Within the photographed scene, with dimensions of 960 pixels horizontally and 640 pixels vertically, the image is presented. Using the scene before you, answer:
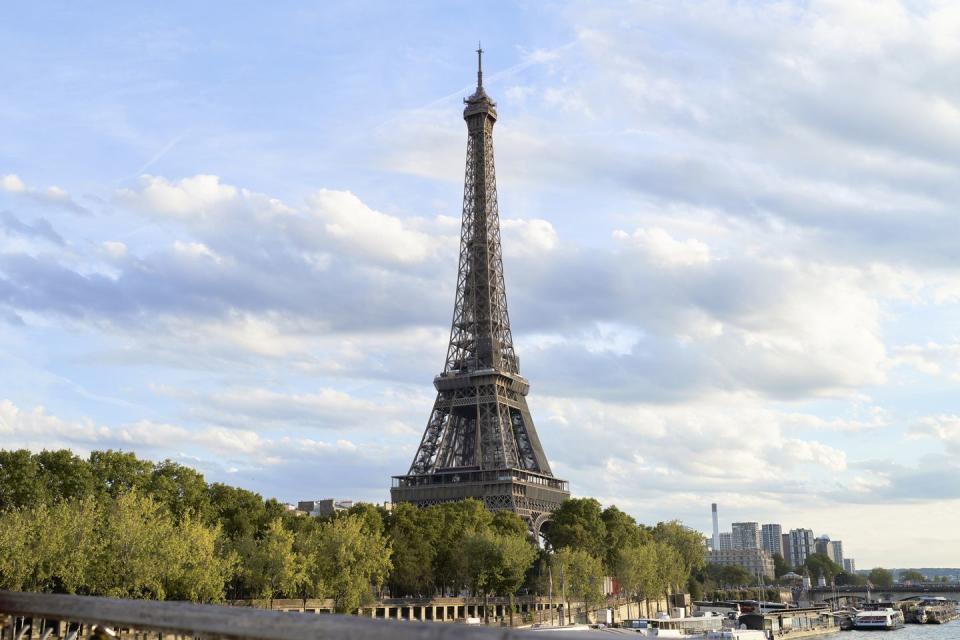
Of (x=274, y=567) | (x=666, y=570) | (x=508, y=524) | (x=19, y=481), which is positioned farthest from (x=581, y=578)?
(x=19, y=481)

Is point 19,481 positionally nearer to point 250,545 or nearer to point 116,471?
point 116,471

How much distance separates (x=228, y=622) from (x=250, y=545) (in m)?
73.8

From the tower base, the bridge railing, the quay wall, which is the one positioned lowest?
the quay wall

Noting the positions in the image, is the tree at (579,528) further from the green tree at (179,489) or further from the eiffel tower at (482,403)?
the green tree at (179,489)

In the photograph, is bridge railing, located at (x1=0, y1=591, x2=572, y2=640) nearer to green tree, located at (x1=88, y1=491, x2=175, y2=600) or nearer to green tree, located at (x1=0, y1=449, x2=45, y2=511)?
green tree, located at (x1=88, y1=491, x2=175, y2=600)

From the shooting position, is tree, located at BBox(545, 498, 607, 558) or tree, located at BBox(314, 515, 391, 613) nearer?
tree, located at BBox(314, 515, 391, 613)

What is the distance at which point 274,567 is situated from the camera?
76.1m

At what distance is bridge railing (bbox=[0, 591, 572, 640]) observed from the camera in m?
10.9

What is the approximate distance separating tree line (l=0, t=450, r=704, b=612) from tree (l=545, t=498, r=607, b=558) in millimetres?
190

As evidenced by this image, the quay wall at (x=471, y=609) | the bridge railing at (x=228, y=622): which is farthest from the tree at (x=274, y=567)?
the bridge railing at (x=228, y=622)

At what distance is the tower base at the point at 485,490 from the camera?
143500 millimetres

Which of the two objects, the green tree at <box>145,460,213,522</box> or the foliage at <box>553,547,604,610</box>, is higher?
the green tree at <box>145,460,213,522</box>

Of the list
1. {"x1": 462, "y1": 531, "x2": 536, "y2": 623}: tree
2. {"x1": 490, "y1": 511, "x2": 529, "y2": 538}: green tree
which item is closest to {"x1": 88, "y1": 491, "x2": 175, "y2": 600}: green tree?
{"x1": 462, "y1": 531, "x2": 536, "y2": 623}: tree

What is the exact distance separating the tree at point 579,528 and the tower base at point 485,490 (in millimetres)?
8029
